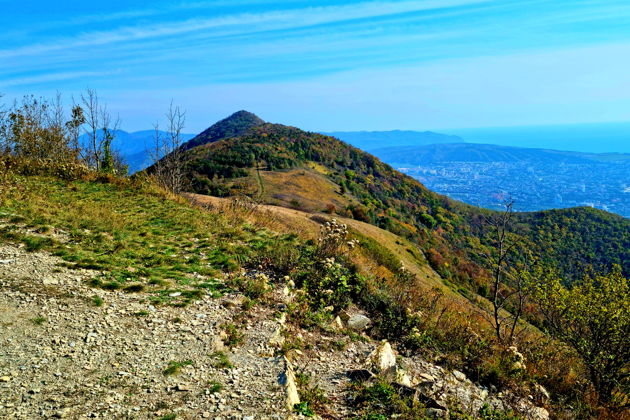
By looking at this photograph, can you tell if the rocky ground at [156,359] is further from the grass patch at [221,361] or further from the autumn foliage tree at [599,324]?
the autumn foliage tree at [599,324]

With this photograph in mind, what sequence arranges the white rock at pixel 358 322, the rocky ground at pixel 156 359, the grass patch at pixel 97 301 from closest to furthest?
the rocky ground at pixel 156 359 → the grass patch at pixel 97 301 → the white rock at pixel 358 322

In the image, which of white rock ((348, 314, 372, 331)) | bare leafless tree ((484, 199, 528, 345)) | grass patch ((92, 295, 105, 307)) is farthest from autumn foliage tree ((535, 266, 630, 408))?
grass patch ((92, 295, 105, 307))

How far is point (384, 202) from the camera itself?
3019 inches

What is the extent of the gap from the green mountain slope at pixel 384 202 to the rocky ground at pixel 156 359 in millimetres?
35067

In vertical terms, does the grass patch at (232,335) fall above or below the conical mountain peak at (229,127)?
below

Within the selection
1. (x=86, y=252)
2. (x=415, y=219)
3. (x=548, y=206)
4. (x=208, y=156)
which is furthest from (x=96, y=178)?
(x=548, y=206)

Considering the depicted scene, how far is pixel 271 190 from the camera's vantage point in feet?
164

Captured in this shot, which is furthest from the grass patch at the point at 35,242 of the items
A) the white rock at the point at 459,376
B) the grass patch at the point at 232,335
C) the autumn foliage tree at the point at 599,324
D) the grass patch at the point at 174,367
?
the autumn foliage tree at the point at 599,324

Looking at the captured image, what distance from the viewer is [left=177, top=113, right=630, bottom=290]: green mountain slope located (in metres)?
49.9

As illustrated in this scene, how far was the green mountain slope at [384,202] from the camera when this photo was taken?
49.9 meters

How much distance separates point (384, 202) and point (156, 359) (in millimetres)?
73499

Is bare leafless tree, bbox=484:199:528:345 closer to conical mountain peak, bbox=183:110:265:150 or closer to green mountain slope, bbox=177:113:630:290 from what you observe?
green mountain slope, bbox=177:113:630:290

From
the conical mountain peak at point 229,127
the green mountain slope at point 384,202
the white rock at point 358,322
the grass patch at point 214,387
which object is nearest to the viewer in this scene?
the grass patch at point 214,387

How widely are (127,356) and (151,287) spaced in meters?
2.20
